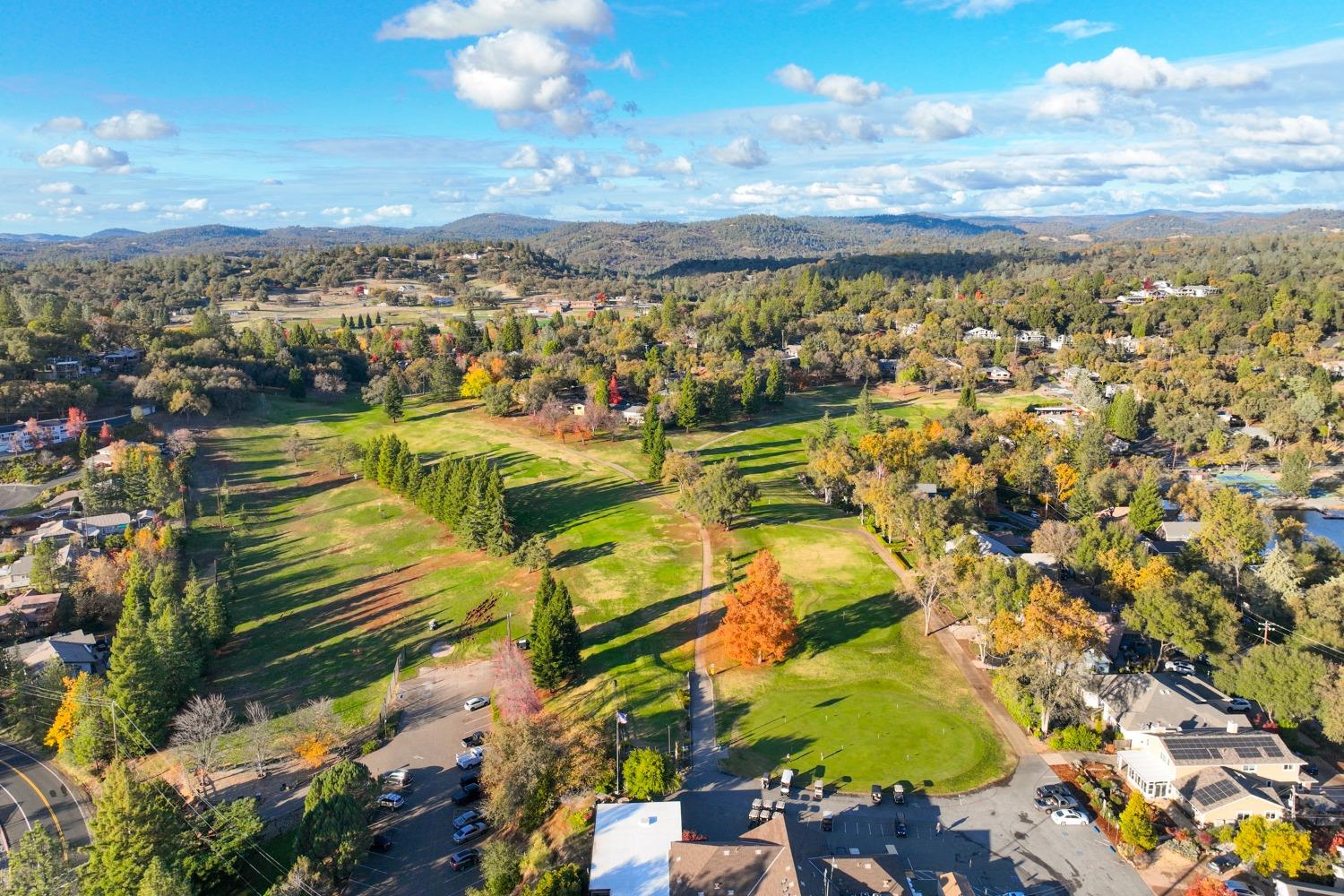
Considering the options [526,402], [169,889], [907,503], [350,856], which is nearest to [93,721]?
[169,889]

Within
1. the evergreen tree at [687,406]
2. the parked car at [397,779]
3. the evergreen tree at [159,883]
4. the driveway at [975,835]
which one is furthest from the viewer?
the evergreen tree at [687,406]

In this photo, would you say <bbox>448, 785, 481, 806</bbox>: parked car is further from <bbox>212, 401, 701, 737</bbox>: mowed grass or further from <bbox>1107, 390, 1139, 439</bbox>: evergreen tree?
<bbox>1107, 390, 1139, 439</bbox>: evergreen tree

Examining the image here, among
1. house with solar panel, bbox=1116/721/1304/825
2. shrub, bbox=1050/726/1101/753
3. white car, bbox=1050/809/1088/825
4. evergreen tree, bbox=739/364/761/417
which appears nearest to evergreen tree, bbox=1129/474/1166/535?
house with solar panel, bbox=1116/721/1304/825

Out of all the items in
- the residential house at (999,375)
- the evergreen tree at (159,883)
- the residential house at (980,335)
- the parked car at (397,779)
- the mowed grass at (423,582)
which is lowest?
the parked car at (397,779)

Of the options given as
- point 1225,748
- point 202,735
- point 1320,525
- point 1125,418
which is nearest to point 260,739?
point 202,735

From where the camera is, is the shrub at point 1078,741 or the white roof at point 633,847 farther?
the shrub at point 1078,741

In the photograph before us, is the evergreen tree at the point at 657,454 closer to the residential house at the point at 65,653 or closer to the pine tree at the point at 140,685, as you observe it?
the pine tree at the point at 140,685

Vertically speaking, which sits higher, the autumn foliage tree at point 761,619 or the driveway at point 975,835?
the autumn foliage tree at point 761,619

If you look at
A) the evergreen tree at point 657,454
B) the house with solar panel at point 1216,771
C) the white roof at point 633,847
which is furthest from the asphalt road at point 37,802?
the evergreen tree at point 657,454
